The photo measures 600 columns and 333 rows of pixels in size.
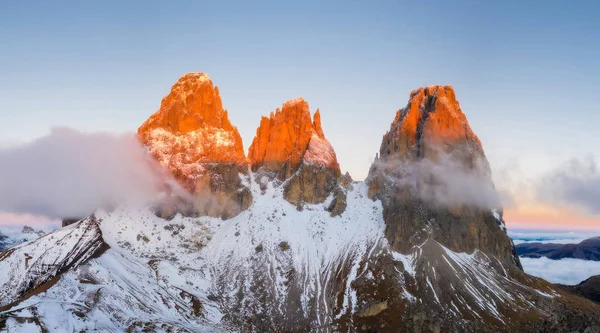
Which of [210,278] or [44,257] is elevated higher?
[44,257]

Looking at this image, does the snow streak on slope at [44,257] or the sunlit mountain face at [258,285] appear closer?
the sunlit mountain face at [258,285]

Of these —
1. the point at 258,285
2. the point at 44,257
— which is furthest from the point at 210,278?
the point at 44,257

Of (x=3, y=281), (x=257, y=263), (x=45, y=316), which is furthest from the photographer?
(x=257, y=263)

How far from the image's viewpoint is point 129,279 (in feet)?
525

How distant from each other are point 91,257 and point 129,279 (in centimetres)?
1505

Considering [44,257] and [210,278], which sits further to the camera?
[210,278]

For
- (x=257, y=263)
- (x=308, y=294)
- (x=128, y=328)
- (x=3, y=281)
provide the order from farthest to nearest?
(x=257, y=263)
(x=308, y=294)
(x=3, y=281)
(x=128, y=328)

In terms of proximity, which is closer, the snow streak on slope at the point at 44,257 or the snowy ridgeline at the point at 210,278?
the snowy ridgeline at the point at 210,278

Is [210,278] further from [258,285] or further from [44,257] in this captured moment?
[44,257]

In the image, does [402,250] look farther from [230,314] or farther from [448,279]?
[230,314]

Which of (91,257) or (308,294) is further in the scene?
(308,294)

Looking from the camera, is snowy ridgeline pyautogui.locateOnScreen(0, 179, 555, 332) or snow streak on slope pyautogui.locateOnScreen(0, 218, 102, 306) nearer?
snowy ridgeline pyautogui.locateOnScreen(0, 179, 555, 332)

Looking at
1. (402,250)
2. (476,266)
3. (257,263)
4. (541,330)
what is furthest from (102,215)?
(541,330)

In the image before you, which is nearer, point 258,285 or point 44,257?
point 44,257
